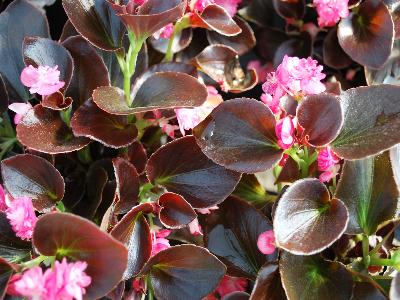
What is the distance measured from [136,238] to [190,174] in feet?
0.37

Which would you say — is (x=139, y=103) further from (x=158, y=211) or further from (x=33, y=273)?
(x=33, y=273)

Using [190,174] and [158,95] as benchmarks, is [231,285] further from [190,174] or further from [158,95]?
[158,95]

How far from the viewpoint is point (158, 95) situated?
29.0 inches

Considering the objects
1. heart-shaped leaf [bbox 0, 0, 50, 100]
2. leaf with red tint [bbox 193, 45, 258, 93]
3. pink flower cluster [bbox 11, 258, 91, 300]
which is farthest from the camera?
leaf with red tint [bbox 193, 45, 258, 93]

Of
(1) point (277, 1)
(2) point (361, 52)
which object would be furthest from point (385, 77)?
(1) point (277, 1)

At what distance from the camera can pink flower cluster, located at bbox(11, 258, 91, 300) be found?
52cm

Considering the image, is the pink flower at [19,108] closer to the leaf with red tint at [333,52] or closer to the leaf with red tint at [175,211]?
the leaf with red tint at [175,211]

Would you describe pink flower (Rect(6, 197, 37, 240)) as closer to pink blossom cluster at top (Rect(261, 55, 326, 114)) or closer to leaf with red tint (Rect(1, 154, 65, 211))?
leaf with red tint (Rect(1, 154, 65, 211))

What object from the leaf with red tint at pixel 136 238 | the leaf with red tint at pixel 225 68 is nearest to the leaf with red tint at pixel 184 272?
the leaf with red tint at pixel 136 238

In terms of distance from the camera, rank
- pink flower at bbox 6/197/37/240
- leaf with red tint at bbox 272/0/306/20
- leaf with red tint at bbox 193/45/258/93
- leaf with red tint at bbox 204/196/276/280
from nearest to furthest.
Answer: pink flower at bbox 6/197/37/240 < leaf with red tint at bbox 204/196/276/280 < leaf with red tint at bbox 193/45/258/93 < leaf with red tint at bbox 272/0/306/20

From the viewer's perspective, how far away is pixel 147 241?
688 mm

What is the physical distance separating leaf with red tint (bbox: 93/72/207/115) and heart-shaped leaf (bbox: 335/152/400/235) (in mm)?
199

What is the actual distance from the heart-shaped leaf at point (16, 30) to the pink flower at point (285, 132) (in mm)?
383

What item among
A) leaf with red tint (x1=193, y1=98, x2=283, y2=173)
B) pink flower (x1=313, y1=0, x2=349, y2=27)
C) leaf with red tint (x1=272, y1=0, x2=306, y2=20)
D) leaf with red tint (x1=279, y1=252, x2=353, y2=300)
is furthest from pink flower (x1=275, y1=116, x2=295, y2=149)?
leaf with red tint (x1=272, y1=0, x2=306, y2=20)
